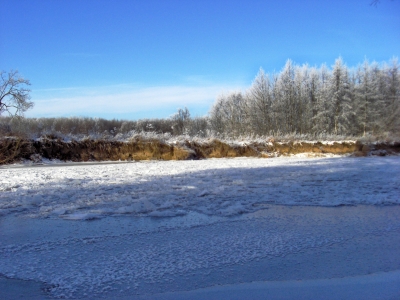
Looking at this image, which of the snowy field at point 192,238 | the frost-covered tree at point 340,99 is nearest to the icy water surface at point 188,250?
the snowy field at point 192,238

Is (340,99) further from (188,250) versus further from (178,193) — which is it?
(188,250)

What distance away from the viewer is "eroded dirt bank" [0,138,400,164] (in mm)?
18047

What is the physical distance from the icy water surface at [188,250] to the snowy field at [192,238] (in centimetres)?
1

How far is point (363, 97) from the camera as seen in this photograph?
148 feet

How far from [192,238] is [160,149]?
16.6 metres

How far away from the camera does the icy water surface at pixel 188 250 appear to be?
3.51m

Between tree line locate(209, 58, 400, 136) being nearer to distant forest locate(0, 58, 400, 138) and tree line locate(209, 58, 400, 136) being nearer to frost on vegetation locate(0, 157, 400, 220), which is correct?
distant forest locate(0, 58, 400, 138)

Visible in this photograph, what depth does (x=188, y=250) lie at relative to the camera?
171 inches

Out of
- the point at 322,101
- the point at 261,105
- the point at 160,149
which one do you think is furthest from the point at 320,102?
the point at 160,149

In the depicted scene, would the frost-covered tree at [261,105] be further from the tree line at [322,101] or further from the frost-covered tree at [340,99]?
the frost-covered tree at [340,99]

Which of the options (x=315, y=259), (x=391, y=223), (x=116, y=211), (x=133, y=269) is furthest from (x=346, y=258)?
(x=116, y=211)

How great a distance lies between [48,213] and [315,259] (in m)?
4.75

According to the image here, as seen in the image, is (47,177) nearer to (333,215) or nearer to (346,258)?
(333,215)

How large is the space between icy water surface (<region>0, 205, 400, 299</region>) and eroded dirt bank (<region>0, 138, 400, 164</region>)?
1376 centimetres
